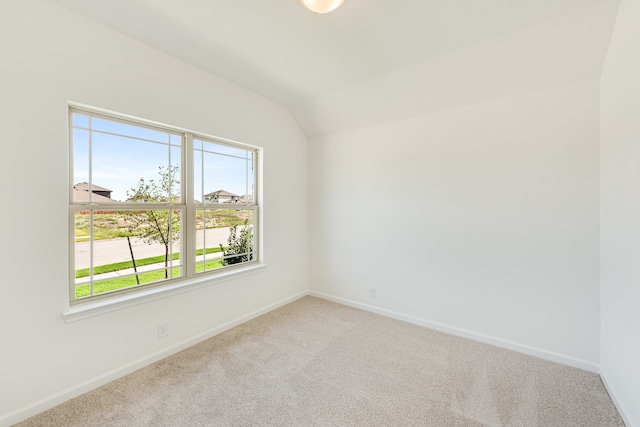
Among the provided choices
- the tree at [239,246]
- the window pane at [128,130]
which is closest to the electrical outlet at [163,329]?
the tree at [239,246]

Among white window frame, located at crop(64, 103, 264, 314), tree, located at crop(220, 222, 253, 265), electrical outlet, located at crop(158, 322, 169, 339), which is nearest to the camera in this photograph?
white window frame, located at crop(64, 103, 264, 314)

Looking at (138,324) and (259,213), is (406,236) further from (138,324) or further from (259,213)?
(138,324)

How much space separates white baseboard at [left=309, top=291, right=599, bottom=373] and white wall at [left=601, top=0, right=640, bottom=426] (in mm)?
166

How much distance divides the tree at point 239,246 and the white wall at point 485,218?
1.21 metres

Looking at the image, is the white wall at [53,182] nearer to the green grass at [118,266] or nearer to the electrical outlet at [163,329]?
the electrical outlet at [163,329]

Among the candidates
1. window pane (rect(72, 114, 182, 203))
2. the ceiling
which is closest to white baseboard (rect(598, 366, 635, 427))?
the ceiling

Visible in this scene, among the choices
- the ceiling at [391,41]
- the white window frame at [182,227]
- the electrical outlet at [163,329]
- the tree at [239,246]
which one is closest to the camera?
the ceiling at [391,41]

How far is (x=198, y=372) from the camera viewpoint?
205cm

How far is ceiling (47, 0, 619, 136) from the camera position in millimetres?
1750

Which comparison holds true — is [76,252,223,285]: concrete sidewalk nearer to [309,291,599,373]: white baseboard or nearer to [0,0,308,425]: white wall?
[0,0,308,425]: white wall

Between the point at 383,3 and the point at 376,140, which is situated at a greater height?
the point at 383,3

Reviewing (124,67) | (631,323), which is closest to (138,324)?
(124,67)

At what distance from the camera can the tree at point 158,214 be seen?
7.30ft

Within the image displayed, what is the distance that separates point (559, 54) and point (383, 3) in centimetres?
145
